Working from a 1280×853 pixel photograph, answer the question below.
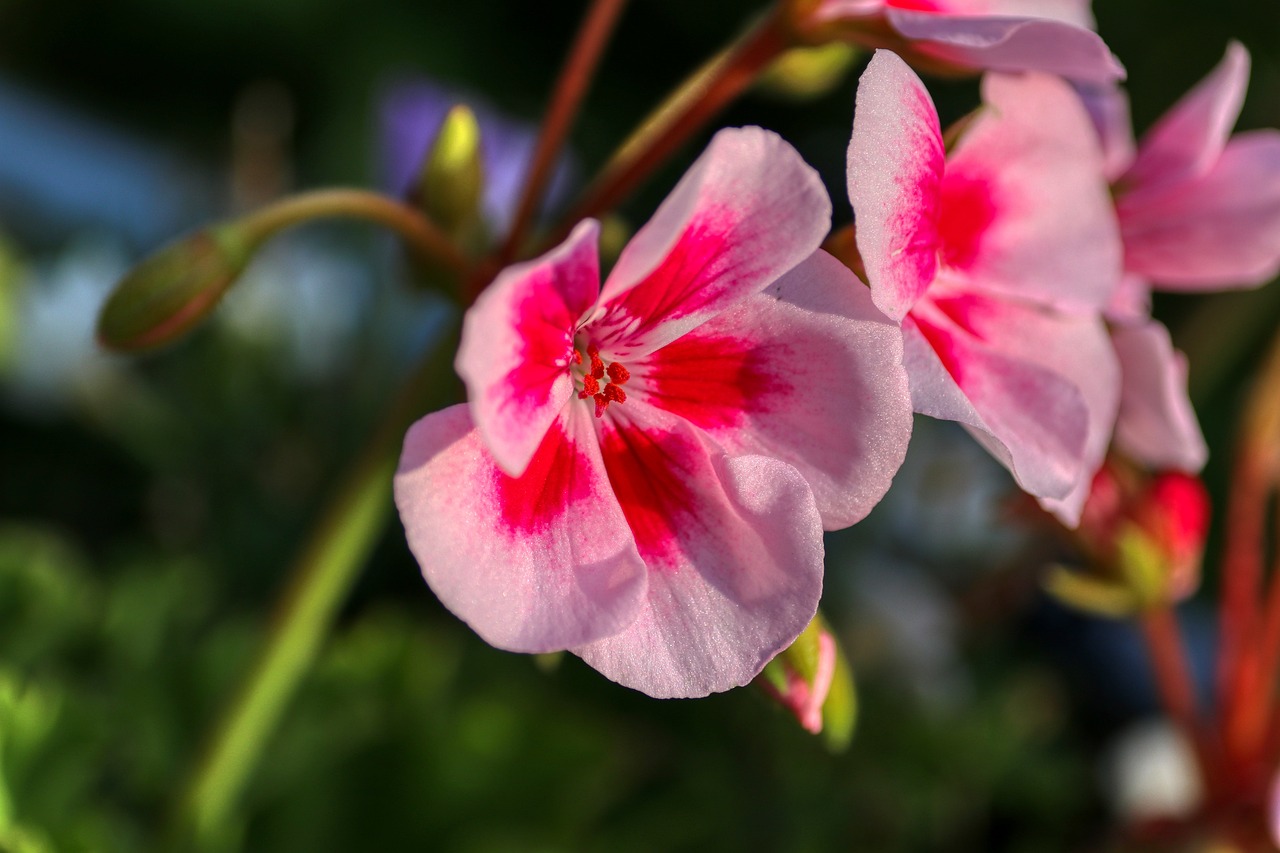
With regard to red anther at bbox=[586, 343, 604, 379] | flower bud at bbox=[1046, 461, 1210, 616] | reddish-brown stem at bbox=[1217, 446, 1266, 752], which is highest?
red anther at bbox=[586, 343, 604, 379]

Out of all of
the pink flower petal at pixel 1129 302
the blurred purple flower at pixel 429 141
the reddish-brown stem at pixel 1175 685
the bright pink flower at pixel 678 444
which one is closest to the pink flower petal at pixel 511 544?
the bright pink flower at pixel 678 444

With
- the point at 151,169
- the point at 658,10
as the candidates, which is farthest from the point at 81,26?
the point at 658,10

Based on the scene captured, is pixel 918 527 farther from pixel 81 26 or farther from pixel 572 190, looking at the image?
pixel 81 26

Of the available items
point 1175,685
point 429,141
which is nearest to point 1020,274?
point 1175,685

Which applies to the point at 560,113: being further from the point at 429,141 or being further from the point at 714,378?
the point at 429,141

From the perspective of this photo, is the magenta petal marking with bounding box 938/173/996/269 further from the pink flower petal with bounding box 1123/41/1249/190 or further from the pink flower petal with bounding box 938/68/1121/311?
the pink flower petal with bounding box 1123/41/1249/190

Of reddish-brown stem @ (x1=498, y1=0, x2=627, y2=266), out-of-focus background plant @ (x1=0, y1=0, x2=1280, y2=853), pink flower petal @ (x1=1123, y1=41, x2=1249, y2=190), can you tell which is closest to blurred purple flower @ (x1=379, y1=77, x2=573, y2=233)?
out-of-focus background plant @ (x1=0, y1=0, x2=1280, y2=853)
